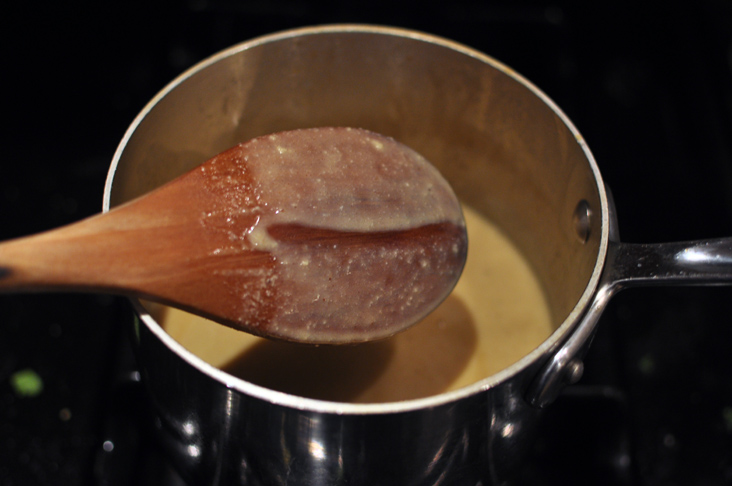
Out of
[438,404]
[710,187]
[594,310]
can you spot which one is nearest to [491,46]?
[710,187]

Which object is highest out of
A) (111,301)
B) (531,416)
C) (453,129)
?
(453,129)

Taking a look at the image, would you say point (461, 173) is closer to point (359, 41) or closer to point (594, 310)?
point (359, 41)

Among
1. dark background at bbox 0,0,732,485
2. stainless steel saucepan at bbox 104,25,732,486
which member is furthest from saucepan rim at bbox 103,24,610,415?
dark background at bbox 0,0,732,485

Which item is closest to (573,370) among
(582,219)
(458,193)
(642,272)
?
(642,272)

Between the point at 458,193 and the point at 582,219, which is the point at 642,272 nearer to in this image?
the point at 582,219

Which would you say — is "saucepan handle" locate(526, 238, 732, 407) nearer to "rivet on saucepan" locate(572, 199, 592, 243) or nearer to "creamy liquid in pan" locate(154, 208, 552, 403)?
"rivet on saucepan" locate(572, 199, 592, 243)

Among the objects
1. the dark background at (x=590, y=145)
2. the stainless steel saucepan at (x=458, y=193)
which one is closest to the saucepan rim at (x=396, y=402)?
the stainless steel saucepan at (x=458, y=193)
